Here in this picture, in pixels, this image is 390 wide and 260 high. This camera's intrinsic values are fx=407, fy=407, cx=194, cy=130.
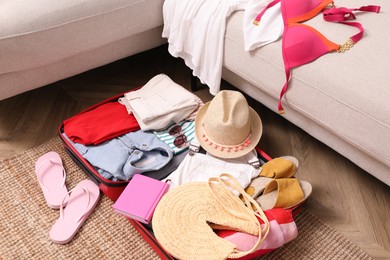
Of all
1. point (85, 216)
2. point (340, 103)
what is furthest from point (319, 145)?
point (85, 216)

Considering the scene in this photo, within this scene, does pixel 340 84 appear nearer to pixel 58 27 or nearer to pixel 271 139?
pixel 271 139

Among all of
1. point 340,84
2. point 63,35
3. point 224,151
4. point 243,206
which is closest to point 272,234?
point 243,206

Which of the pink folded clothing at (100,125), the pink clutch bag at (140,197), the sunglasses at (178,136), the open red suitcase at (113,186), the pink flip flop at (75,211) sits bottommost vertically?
the pink flip flop at (75,211)

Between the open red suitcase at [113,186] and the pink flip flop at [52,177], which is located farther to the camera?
the pink flip flop at [52,177]

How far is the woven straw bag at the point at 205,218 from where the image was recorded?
39.4 inches

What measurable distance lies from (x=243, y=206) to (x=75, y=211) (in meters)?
0.52

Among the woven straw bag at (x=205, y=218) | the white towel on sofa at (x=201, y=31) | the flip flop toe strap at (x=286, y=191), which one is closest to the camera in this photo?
the woven straw bag at (x=205, y=218)

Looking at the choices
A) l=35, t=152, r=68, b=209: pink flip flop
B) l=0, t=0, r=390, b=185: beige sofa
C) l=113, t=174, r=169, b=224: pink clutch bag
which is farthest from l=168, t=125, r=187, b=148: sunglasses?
l=35, t=152, r=68, b=209: pink flip flop

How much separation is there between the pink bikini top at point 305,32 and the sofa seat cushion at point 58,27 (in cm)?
47

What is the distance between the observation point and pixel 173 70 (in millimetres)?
1808

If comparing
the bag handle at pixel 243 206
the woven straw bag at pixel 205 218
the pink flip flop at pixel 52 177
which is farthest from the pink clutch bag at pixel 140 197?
the pink flip flop at pixel 52 177

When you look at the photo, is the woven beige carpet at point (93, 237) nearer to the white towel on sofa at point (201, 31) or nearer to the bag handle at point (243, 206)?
the bag handle at point (243, 206)

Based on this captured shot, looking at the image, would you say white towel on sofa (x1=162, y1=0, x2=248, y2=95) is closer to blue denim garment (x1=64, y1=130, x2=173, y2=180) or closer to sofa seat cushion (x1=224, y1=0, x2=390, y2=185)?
sofa seat cushion (x1=224, y1=0, x2=390, y2=185)

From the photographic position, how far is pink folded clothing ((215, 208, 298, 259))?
102cm
